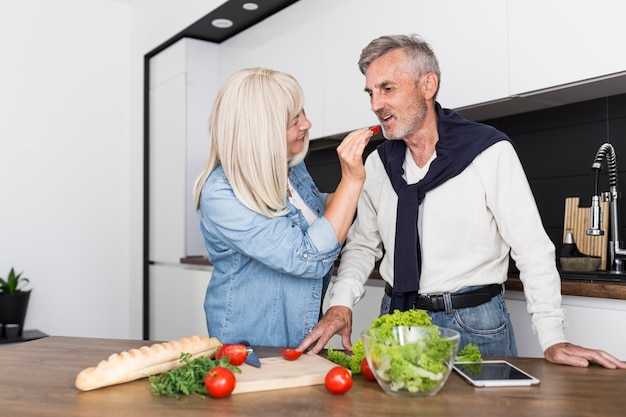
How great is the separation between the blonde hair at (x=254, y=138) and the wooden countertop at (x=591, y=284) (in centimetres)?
101

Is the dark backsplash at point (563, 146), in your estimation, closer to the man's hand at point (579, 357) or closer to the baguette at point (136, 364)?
the man's hand at point (579, 357)

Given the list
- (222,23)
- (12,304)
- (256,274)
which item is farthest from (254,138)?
(12,304)

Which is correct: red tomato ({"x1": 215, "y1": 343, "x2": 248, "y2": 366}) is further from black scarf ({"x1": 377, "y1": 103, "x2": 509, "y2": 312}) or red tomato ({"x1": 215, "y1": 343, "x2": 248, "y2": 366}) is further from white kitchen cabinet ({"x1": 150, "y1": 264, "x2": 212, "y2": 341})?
white kitchen cabinet ({"x1": 150, "y1": 264, "x2": 212, "y2": 341})

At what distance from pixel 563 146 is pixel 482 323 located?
124 centimetres

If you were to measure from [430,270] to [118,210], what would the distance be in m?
3.33

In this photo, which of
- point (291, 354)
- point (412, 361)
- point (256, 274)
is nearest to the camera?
point (412, 361)

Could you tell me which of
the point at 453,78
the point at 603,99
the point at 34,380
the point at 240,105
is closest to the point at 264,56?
the point at 453,78

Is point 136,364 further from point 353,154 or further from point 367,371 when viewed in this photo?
point 353,154

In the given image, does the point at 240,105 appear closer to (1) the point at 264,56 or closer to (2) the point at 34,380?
(2) the point at 34,380

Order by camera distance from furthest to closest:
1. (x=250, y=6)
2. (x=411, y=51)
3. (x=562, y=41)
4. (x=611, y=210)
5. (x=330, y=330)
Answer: (x=250, y=6), (x=611, y=210), (x=562, y=41), (x=411, y=51), (x=330, y=330)

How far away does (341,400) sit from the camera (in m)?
1.15

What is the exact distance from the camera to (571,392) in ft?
3.84

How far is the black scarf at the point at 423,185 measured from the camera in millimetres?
1829

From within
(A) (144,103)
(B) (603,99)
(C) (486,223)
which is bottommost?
(C) (486,223)
